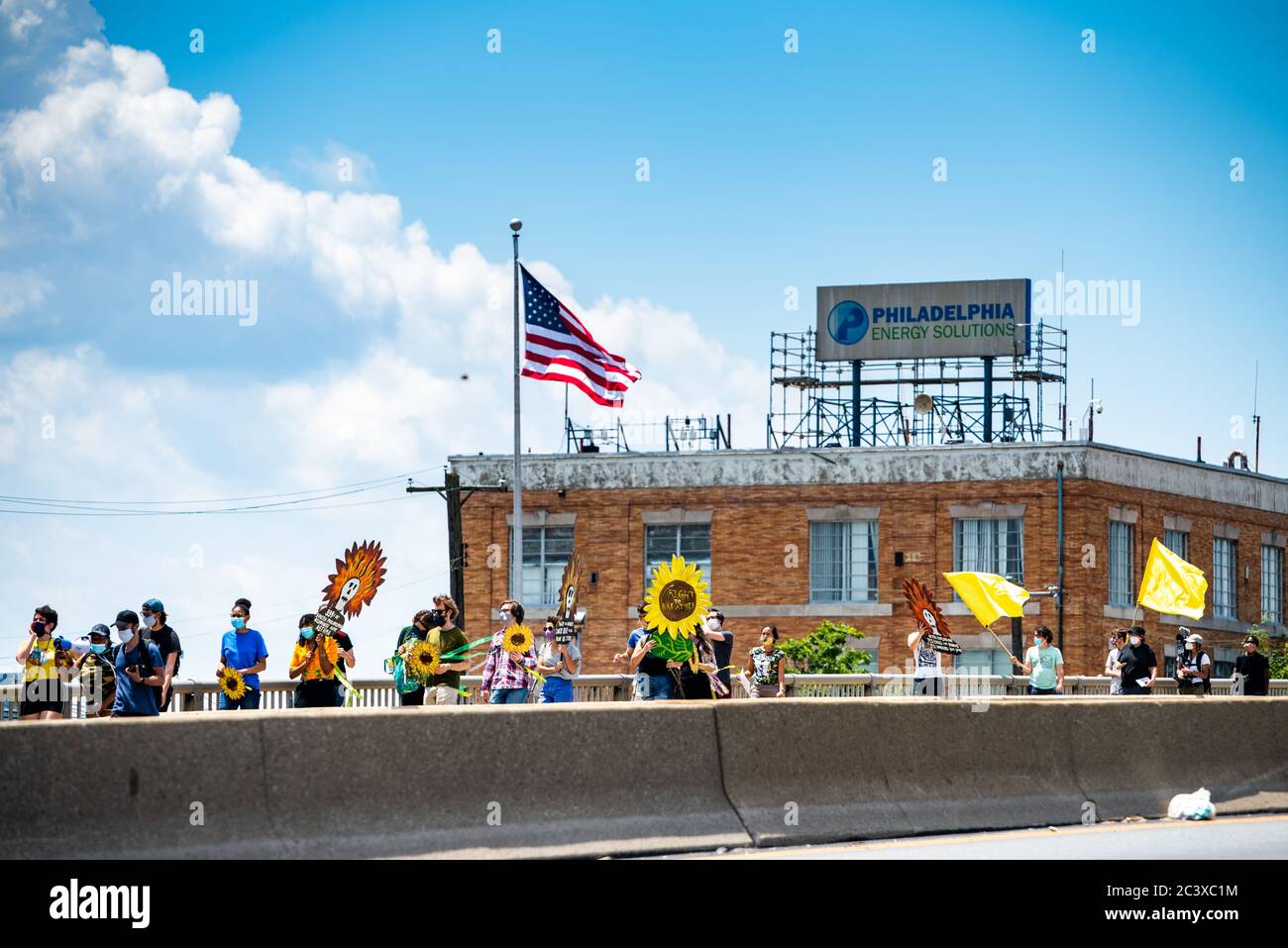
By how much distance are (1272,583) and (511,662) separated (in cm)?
3744

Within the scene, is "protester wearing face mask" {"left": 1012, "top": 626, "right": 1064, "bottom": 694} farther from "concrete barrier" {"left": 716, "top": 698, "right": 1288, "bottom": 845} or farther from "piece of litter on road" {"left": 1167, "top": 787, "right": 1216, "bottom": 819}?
"piece of litter on road" {"left": 1167, "top": 787, "right": 1216, "bottom": 819}

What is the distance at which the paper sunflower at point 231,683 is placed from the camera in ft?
59.0

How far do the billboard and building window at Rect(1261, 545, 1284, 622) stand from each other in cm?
859

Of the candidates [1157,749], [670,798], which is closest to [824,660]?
[1157,749]

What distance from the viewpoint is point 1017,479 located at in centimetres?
4522

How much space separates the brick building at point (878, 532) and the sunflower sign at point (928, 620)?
2366cm

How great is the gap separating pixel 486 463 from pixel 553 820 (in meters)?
37.5

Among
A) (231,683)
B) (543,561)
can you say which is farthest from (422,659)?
(543,561)

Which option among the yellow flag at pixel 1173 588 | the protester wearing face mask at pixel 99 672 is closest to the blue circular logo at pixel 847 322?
the yellow flag at pixel 1173 588

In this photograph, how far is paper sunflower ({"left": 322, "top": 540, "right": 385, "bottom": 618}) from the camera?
1695 cm

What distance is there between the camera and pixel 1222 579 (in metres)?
48.8

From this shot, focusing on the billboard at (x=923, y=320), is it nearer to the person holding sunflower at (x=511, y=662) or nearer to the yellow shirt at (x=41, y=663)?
the person holding sunflower at (x=511, y=662)

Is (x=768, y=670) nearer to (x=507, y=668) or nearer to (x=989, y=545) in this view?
(x=507, y=668)
